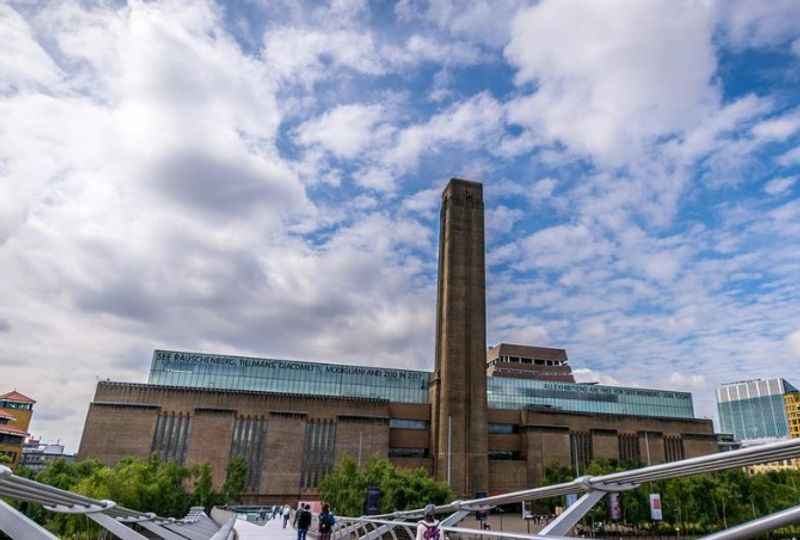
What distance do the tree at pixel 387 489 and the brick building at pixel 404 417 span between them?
65.1 ft

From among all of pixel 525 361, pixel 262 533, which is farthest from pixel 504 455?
pixel 262 533

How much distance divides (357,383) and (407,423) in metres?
9.21

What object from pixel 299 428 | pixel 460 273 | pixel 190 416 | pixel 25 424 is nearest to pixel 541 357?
pixel 460 273

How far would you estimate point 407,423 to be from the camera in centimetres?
7381

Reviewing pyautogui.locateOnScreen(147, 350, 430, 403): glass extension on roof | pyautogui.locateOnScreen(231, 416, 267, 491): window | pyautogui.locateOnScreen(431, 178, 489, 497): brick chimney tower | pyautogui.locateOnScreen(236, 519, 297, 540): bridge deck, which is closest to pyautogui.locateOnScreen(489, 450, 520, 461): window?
pyautogui.locateOnScreen(431, 178, 489, 497): brick chimney tower

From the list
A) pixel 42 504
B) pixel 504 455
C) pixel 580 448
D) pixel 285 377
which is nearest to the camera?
pixel 42 504

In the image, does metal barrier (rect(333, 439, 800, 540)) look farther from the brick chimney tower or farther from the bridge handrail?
the brick chimney tower

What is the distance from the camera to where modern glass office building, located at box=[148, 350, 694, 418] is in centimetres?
7412

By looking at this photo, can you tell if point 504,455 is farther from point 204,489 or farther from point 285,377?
point 204,489

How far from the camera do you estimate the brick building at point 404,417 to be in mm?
65750

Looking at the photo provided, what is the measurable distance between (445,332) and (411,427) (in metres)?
13.7

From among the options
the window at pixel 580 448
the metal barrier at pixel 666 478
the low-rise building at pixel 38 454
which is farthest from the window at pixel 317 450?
the low-rise building at pixel 38 454

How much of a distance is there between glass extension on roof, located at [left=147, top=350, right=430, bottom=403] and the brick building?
14 centimetres

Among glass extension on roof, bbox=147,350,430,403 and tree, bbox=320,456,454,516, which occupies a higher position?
glass extension on roof, bbox=147,350,430,403
